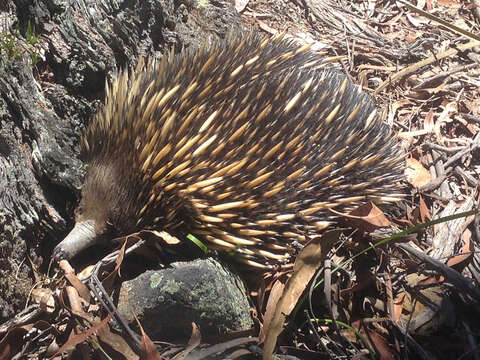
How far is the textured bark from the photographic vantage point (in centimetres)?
224

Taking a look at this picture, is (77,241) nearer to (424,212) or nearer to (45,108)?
(45,108)

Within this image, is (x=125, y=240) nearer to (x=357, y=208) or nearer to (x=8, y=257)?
(x=8, y=257)

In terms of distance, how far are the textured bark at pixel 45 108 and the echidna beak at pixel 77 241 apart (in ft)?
0.63

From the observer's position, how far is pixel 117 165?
2.25 m

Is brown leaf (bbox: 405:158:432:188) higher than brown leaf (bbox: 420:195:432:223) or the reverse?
higher

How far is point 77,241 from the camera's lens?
7.29 ft

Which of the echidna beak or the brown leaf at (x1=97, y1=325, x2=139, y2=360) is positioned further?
the echidna beak

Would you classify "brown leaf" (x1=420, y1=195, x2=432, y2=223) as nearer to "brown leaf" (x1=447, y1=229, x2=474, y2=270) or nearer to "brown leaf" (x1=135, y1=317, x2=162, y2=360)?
"brown leaf" (x1=447, y1=229, x2=474, y2=270)

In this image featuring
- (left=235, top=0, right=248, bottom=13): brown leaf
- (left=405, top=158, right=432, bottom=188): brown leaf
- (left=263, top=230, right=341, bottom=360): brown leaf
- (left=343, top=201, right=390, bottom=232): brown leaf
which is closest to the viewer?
(left=263, top=230, right=341, bottom=360): brown leaf

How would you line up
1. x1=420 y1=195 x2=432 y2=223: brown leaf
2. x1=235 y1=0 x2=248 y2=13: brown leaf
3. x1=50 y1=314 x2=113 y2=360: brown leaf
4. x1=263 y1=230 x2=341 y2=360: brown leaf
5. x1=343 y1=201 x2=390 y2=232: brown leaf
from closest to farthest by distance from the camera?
x1=50 y1=314 x2=113 y2=360: brown leaf → x1=263 y1=230 x2=341 y2=360: brown leaf → x1=343 y1=201 x2=390 y2=232: brown leaf → x1=420 y1=195 x2=432 y2=223: brown leaf → x1=235 y1=0 x2=248 y2=13: brown leaf

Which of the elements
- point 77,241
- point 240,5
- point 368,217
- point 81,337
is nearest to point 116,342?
point 81,337

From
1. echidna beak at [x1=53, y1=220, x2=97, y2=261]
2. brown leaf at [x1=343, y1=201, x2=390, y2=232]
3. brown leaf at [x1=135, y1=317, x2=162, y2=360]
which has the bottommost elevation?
brown leaf at [x1=135, y1=317, x2=162, y2=360]

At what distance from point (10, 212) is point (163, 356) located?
35.7 inches

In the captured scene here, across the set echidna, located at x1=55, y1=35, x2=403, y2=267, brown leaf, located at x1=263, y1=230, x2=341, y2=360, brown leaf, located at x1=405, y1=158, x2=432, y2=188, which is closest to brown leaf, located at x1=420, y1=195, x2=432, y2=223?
brown leaf, located at x1=405, y1=158, x2=432, y2=188
